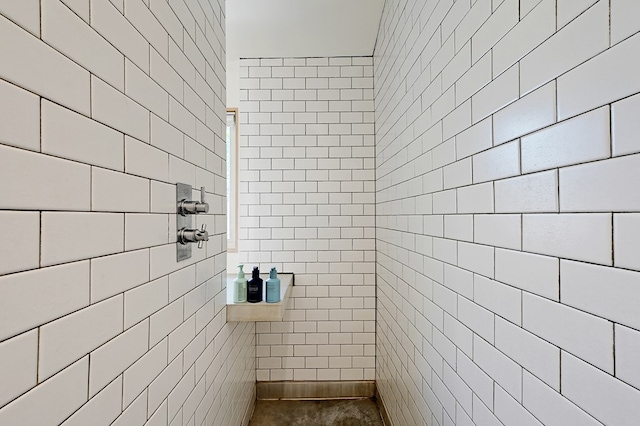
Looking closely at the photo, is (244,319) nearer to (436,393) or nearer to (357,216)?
(436,393)

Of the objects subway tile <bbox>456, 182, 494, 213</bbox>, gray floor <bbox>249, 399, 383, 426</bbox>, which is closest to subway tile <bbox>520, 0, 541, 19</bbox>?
subway tile <bbox>456, 182, 494, 213</bbox>

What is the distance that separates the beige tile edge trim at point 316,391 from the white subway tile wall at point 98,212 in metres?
1.54

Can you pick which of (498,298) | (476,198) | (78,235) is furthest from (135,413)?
(476,198)

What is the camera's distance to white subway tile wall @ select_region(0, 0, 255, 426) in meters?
0.48

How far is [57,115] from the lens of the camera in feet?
1.82

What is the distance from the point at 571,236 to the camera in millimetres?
Answer: 570

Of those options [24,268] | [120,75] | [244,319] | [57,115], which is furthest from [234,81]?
[24,268]

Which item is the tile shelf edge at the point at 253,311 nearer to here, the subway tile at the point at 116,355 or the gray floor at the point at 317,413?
the subway tile at the point at 116,355

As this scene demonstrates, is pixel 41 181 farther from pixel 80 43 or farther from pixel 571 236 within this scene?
pixel 571 236

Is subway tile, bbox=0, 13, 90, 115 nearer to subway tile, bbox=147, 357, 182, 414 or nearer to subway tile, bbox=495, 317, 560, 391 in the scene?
subway tile, bbox=147, 357, 182, 414

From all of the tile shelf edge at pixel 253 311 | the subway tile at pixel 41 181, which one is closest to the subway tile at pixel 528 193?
the subway tile at pixel 41 181

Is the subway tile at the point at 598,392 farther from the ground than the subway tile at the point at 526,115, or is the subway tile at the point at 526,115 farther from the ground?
the subway tile at the point at 526,115

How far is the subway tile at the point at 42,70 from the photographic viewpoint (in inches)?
18.4

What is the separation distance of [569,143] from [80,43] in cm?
91
